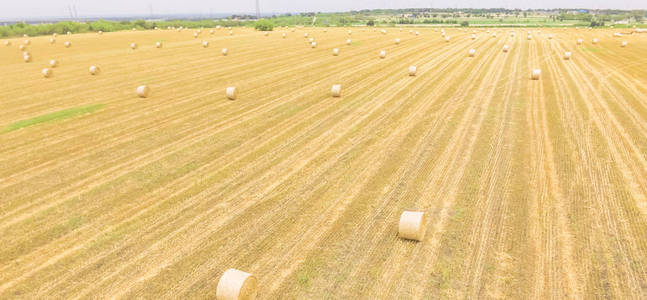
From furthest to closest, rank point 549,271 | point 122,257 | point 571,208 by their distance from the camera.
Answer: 1. point 571,208
2. point 122,257
3. point 549,271

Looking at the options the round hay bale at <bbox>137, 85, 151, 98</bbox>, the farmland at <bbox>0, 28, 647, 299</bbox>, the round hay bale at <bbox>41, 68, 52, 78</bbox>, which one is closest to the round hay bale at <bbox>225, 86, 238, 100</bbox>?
the farmland at <bbox>0, 28, 647, 299</bbox>

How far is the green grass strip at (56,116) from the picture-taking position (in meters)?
14.8

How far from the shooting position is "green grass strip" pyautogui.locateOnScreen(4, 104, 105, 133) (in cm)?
1480

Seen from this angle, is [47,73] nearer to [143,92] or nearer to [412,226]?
[143,92]

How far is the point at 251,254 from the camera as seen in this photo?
7516mm

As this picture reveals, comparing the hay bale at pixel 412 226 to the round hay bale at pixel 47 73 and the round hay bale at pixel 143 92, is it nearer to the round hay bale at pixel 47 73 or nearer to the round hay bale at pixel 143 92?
the round hay bale at pixel 143 92

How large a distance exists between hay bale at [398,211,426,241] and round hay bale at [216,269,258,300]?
3.20 metres

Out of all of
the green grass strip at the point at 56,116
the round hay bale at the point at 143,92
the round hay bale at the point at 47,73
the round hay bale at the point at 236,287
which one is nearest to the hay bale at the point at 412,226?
the round hay bale at the point at 236,287

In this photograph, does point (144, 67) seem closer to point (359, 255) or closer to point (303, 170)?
point (303, 170)

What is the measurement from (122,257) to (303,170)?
Result: 5.33 metres

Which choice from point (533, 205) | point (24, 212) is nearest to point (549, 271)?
point (533, 205)

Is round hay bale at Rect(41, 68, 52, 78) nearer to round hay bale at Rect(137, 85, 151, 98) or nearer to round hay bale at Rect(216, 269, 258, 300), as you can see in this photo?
round hay bale at Rect(137, 85, 151, 98)

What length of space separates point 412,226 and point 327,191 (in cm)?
292

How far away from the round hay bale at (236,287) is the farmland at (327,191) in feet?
1.08
